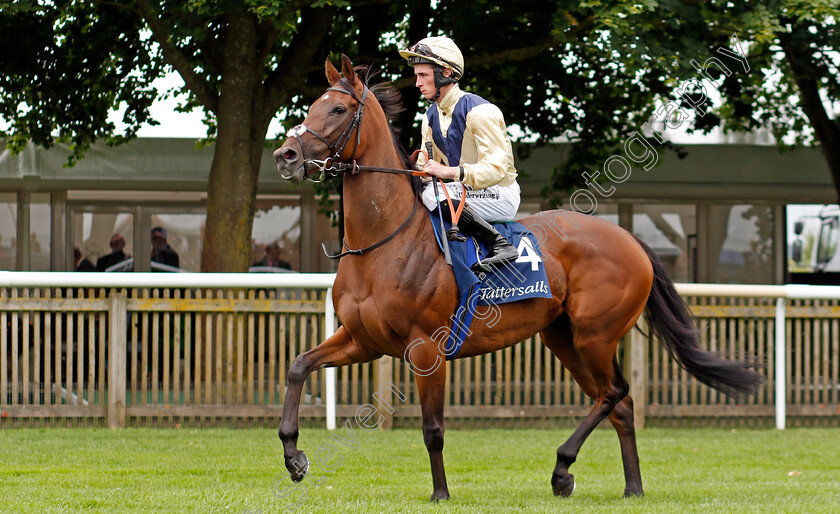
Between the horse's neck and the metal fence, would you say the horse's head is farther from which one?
the metal fence

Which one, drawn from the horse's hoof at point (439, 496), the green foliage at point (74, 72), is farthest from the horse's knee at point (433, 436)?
the green foliage at point (74, 72)

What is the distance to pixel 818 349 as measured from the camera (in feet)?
32.3

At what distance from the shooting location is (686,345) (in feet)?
21.2

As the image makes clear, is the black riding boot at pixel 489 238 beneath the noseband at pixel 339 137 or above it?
beneath

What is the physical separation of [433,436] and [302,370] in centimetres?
79

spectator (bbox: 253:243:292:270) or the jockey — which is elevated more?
the jockey

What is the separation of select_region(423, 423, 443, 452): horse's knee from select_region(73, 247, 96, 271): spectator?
34.8 feet

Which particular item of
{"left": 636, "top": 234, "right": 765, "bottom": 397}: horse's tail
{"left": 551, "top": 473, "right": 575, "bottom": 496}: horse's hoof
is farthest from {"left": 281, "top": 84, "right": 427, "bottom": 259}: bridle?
{"left": 636, "top": 234, "right": 765, "bottom": 397}: horse's tail

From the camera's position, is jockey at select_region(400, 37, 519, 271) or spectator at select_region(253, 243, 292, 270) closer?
jockey at select_region(400, 37, 519, 271)

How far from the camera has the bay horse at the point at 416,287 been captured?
5.24 meters

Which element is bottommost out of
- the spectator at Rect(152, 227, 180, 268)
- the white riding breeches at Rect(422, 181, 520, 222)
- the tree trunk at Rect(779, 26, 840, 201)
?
the spectator at Rect(152, 227, 180, 268)

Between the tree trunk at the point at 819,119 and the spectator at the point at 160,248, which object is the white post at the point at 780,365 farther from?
the spectator at the point at 160,248

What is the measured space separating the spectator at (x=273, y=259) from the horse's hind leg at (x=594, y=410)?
9.12 metres

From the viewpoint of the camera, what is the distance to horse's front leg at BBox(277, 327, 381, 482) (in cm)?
516
